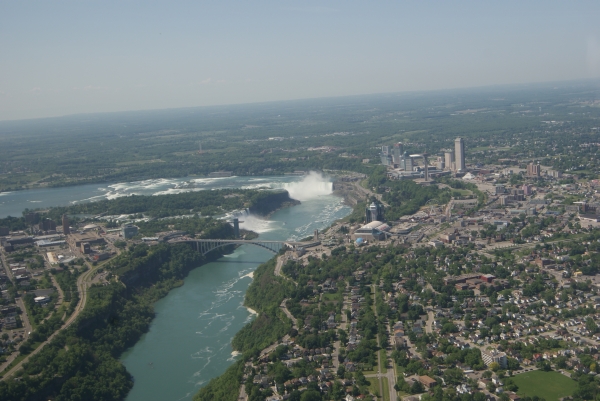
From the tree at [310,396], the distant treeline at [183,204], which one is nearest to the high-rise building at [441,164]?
the distant treeline at [183,204]

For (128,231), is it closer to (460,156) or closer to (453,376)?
(453,376)

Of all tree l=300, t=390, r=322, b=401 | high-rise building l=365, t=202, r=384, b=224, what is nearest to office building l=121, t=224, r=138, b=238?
high-rise building l=365, t=202, r=384, b=224

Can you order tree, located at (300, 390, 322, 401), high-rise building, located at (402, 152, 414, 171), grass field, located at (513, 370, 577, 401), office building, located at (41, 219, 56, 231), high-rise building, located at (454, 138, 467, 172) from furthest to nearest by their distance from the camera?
high-rise building, located at (402, 152, 414, 171) → high-rise building, located at (454, 138, 467, 172) → office building, located at (41, 219, 56, 231) → tree, located at (300, 390, 322, 401) → grass field, located at (513, 370, 577, 401)

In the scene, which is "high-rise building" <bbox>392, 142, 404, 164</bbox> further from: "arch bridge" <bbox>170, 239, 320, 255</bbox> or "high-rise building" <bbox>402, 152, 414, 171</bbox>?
"arch bridge" <bbox>170, 239, 320, 255</bbox>

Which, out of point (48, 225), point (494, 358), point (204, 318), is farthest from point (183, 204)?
point (494, 358)

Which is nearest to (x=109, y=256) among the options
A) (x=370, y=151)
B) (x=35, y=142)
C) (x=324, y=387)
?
(x=324, y=387)

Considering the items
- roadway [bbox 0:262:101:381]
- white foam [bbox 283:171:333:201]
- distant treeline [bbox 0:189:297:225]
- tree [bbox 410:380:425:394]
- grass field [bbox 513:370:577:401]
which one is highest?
roadway [bbox 0:262:101:381]

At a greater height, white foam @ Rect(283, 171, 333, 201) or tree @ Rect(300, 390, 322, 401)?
tree @ Rect(300, 390, 322, 401)

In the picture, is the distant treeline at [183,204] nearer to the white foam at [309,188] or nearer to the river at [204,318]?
the river at [204,318]
